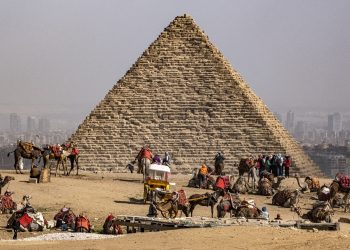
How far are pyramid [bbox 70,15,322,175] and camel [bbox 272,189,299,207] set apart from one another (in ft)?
79.5

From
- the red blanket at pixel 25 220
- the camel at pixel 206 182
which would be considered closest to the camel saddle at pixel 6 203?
the red blanket at pixel 25 220

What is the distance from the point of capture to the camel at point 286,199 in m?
33.2

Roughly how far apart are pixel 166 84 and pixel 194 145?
4242 millimetres

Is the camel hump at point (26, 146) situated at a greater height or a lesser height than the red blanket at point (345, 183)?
greater

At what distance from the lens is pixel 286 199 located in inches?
1316

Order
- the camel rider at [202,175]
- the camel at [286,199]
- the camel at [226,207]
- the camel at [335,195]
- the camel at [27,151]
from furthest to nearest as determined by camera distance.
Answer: the camel rider at [202,175], the camel at [27,151], the camel at [286,199], the camel at [335,195], the camel at [226,207]

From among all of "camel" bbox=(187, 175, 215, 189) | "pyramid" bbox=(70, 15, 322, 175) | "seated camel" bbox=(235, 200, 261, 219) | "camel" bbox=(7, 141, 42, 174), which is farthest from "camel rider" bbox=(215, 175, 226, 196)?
"pyramid" bbox=(70, 15, 322, 175)

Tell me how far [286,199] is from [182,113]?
27.4 m

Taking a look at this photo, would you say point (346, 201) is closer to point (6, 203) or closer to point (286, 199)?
point (286, 199)

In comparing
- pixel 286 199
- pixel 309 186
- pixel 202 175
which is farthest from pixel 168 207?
pixel 309 186

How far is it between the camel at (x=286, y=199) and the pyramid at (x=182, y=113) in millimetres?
24243

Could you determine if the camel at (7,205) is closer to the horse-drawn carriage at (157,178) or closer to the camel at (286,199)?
the horse-drawn carriage at (157,178)

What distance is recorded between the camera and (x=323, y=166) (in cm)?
15738

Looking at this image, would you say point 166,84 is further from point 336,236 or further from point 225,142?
point 336,236
